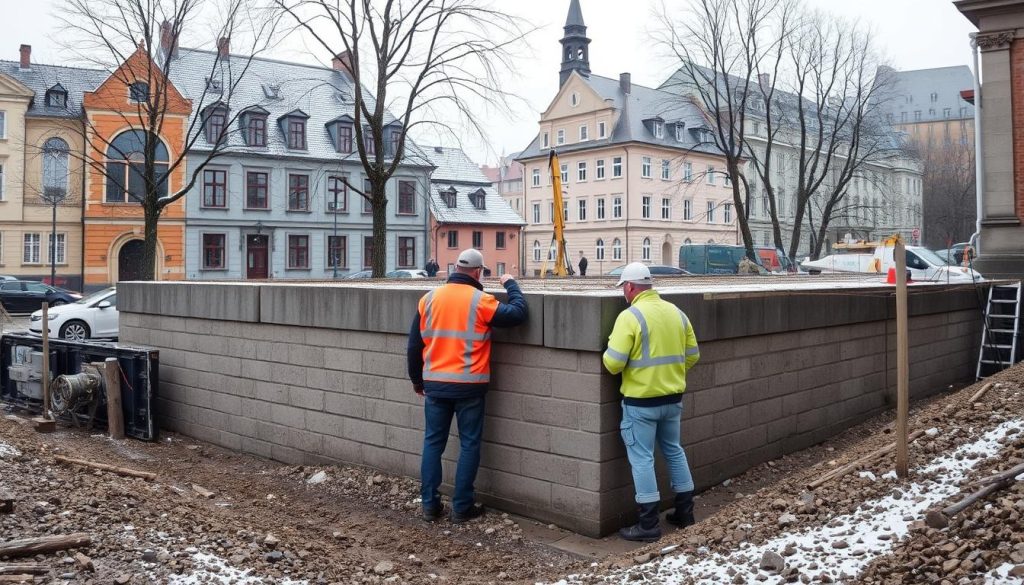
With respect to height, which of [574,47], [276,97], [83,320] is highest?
[574,47]

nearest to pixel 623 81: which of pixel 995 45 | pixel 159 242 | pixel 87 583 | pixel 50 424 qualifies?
pixel 159 242

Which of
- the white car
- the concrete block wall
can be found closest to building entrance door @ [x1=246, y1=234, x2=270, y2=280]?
the white car

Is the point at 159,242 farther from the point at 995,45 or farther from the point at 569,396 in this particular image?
the point at 569,396

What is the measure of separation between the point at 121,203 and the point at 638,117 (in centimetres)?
4084

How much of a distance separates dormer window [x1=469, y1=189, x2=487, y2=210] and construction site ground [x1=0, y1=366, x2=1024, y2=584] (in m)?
53.7

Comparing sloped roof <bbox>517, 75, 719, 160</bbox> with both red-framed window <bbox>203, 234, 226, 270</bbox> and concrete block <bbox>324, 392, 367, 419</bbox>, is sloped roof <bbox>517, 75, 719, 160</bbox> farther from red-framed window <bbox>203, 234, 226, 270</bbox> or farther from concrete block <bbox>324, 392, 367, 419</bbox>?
concrete block <bbox>324, 392, 367, 419</bbox>

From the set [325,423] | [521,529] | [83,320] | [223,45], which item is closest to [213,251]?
[223,45]

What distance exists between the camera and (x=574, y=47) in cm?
7950

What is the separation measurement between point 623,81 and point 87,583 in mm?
72303

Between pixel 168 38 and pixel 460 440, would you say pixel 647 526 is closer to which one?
pixel 460 440

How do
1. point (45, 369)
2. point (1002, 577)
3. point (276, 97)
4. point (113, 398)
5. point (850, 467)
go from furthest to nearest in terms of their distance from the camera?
1. point (276, 97)
2. point (45, 369)
3. point (113, 398)
4. point (850, 467)
5. point (1002, 577)

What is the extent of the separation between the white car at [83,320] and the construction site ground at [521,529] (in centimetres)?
1580

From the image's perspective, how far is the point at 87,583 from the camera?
4.65 meters

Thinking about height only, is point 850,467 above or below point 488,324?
below
